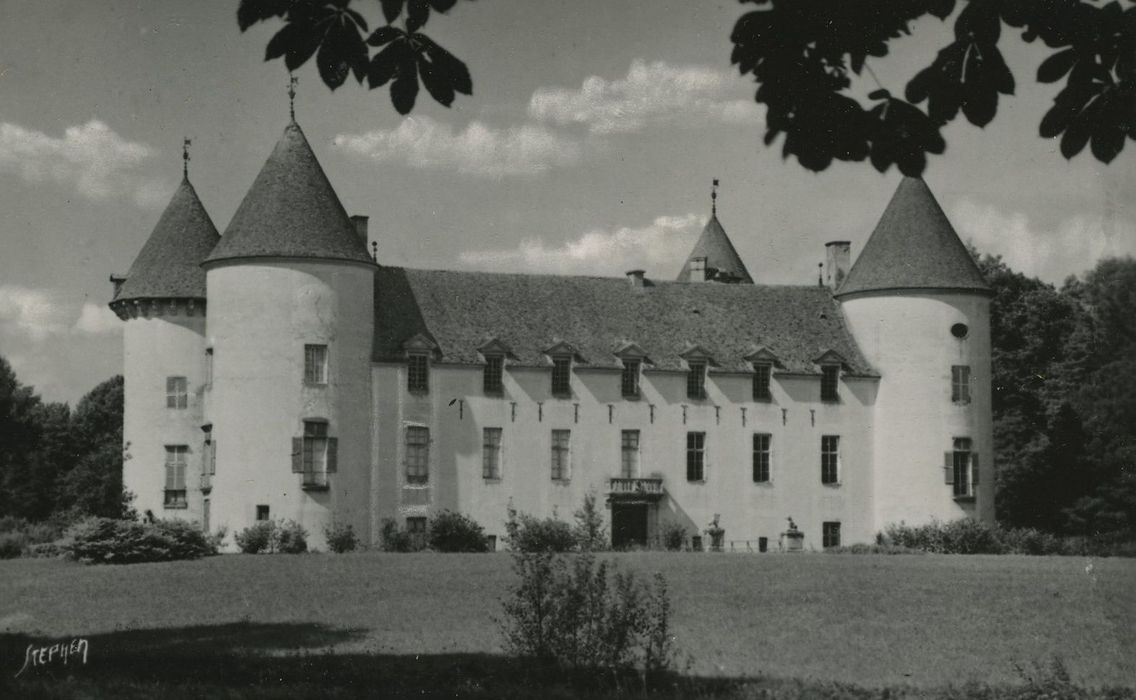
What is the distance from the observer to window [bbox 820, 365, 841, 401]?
154 ft

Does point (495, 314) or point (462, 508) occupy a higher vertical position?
point (495, 314)

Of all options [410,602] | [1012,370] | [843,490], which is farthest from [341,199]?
[1012,370]

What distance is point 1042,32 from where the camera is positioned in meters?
7.41

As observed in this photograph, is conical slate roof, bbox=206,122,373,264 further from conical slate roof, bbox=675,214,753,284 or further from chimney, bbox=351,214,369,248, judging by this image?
conical slate roof, bbox=675,214,753,284

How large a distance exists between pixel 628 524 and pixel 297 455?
10.5 meters

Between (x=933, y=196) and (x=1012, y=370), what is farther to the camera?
(x=1012, y=370)

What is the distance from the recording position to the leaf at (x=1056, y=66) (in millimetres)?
7215

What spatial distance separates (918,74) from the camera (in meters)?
7.21

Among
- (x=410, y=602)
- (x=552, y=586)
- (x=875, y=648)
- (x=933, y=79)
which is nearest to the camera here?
(x=933, y=79)

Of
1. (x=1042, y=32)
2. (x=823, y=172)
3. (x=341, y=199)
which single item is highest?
(x=341, y=199)

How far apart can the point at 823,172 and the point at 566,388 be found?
3739cm

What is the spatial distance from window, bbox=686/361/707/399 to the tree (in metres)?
38.1

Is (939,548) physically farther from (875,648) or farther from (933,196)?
(875,648)

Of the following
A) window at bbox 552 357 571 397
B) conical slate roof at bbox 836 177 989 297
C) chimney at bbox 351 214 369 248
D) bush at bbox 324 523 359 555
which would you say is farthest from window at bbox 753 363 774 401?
bush at bbox 324 523 359 555
